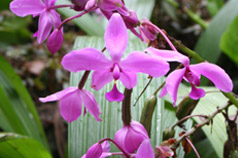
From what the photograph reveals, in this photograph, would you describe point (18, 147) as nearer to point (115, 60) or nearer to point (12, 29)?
point (115, 60)

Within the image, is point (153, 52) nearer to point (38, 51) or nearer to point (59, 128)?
point (59, 128)

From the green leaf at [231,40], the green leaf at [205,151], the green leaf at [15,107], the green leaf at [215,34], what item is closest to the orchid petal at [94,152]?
the green leaf at [205,151]

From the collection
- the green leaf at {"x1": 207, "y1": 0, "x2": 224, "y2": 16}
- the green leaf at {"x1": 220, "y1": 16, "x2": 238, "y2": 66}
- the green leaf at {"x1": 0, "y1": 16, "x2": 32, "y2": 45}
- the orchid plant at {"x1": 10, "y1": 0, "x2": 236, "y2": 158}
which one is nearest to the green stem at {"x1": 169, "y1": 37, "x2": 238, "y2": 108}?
the orchid plant at {"x1": 10, "y1": 0, "x2": 236, "y2": 158}

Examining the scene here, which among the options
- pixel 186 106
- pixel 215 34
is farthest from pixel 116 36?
pixel 215 34

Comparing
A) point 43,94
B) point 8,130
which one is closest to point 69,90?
point 8,130

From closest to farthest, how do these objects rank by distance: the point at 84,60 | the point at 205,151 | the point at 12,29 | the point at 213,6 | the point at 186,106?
1. the point at 84,60
2. the point at 186,106
3. the point at 205,151
4. the point at 213,6
5. the point at 12,29

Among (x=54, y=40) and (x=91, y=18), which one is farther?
(x=91, y=18)

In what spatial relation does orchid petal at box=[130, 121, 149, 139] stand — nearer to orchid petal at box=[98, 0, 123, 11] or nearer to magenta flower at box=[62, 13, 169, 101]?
magenta flower at box=[62, 13, 169, 101]
